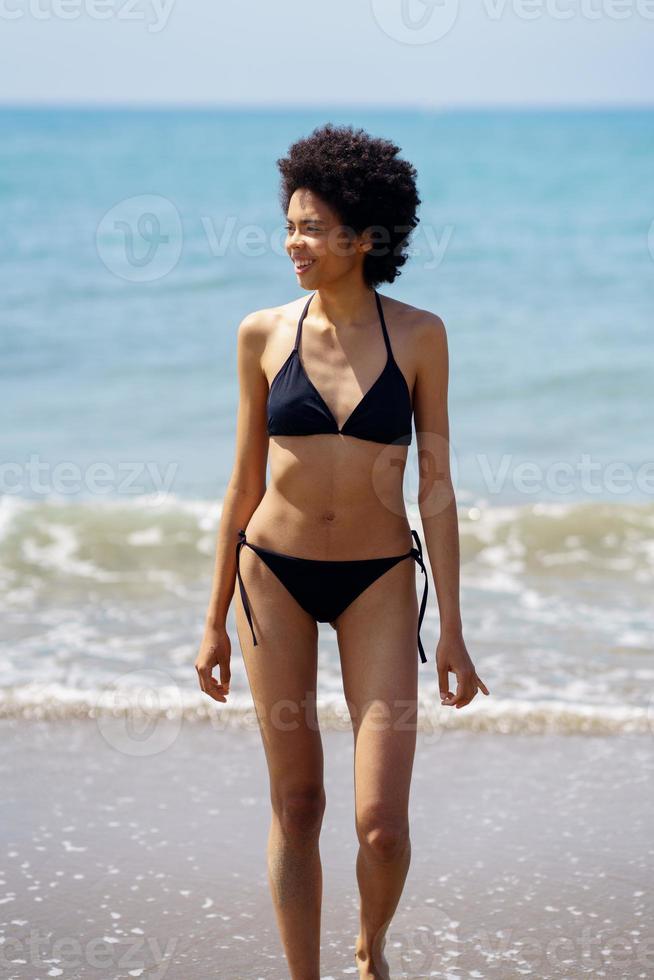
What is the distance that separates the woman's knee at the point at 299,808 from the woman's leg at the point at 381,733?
0.52 ft

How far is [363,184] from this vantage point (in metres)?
3.24

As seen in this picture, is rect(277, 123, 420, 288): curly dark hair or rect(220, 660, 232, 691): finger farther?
rect(220, 660, 232, 691): finger

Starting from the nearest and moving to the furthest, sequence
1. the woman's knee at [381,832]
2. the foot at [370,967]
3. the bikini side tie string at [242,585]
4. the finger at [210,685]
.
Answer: the woman's knee at [381,832]
the foot at [370,967]
the bikini side tie string at [242,585]
the finger at [210,685]

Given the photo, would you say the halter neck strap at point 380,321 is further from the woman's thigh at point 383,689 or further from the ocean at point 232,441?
the woman's thigh at point 383,689

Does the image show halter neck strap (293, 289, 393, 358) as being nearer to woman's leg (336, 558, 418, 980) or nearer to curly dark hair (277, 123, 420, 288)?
curly dark hair (277, 123, 420, 288)

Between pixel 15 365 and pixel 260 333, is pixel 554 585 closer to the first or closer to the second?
pixel 260 333

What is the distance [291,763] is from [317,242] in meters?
1.30

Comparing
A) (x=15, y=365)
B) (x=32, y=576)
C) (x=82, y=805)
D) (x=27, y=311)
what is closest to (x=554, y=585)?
(x=32, y=576)

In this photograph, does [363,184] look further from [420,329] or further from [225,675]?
[225,675]

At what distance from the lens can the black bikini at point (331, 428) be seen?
3.18 metres

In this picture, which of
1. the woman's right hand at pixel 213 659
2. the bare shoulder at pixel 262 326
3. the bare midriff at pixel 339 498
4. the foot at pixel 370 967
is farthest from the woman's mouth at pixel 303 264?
the foot at pixel 370 967

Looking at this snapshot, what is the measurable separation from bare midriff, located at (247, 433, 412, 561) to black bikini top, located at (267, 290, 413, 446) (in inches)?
1.0

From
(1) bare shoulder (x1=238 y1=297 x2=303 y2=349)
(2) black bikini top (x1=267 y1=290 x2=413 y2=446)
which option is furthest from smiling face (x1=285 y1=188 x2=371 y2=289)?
(2) black bikini top (x1=267 y1=290 x2=413 y2=446)

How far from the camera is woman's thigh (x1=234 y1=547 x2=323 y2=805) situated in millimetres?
3174
